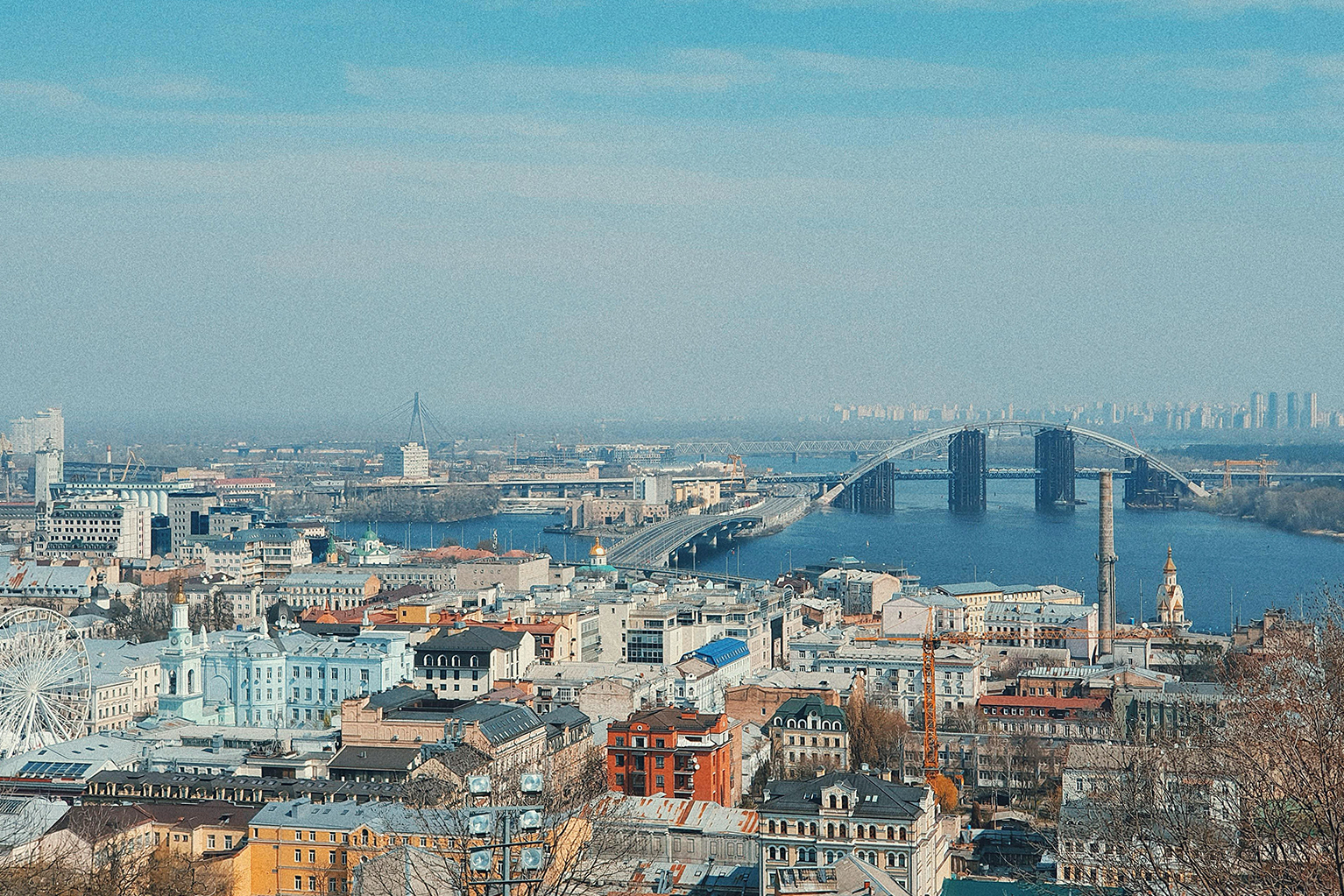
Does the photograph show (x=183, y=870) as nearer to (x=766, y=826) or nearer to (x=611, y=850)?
(x=611, y=850)

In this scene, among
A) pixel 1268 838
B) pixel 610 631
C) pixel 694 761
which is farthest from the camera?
pixel 610 631

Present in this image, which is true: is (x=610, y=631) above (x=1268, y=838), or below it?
below

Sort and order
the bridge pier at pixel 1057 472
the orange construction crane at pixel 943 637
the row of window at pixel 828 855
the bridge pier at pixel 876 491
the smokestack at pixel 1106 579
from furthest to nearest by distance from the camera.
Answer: the bridge pier at pixel 1057 472 < the bridge pier at pixel 876 491 < the smokestack at pixel 1106 579 < the orange construction crane at pixel 943 637 < the row of window at pixel 828 855

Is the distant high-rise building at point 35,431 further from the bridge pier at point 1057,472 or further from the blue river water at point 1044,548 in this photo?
the bridge pier at point 1057,472

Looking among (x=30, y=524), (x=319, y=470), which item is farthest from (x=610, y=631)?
(x=319, y=470)

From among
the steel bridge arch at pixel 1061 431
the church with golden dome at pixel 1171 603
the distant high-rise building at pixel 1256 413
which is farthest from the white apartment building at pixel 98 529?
the distant high-rise building at pixel 1256 413

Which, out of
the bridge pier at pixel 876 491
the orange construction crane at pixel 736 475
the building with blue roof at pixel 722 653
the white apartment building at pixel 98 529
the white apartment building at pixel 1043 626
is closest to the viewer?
the building with blue roof at pixel 722 653
